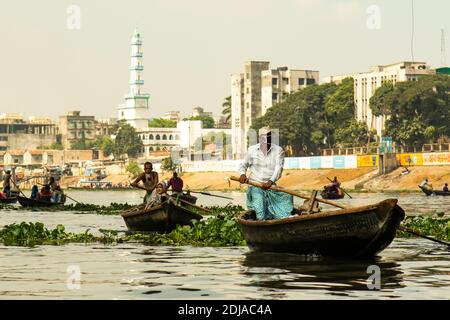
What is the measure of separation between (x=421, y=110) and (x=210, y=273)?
101m

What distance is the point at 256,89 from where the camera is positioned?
174 meters

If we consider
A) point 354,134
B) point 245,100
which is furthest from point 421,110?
point 245,100

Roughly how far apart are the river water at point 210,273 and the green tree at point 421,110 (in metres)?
91.5

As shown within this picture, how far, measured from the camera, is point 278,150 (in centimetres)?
1969

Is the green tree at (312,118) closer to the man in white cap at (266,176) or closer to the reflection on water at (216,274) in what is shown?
the reflection on water at (216,274)

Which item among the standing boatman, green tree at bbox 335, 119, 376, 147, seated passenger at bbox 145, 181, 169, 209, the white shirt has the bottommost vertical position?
seated passenger at bbox 145, 181, 169, 209

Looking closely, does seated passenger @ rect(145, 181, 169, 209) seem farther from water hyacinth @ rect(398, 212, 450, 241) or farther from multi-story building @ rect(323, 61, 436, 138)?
multi-story building @ rect(323, 61, 436, 138)

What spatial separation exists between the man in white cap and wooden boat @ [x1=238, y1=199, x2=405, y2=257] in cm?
64

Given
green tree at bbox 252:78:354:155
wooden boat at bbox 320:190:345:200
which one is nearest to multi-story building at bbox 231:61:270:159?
green tree at bbox 252:78:354:155

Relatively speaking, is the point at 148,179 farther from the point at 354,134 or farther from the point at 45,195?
the point at 354,134

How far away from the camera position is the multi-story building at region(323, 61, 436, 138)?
12850 centimetres
